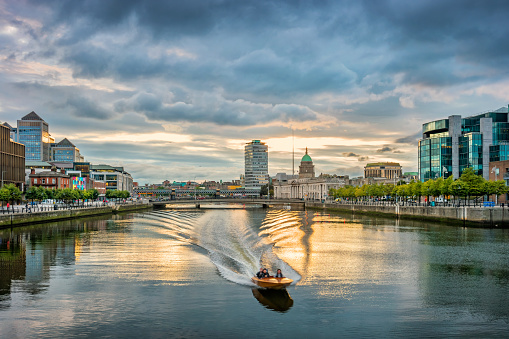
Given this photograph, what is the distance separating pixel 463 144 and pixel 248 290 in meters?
131

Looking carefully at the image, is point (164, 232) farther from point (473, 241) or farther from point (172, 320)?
point (172, 320)

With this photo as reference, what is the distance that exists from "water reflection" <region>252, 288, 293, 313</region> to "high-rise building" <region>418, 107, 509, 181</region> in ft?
391

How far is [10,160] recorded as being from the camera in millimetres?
138750

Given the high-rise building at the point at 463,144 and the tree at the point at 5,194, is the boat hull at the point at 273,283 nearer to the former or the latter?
the tree at the point at 5,194

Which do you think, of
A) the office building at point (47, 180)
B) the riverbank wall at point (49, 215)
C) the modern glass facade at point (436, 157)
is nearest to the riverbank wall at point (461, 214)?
the modern glass facade at point (436, 157)

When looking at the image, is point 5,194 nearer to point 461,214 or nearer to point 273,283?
point 273,283

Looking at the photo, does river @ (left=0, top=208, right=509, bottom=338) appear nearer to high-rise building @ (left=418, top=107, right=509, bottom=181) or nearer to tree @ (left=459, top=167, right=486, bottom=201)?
tree @ (left=459, top=167, right=486, bottom=201)

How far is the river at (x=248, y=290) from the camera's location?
28281 mm

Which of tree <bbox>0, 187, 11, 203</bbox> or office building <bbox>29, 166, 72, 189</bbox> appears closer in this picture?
tree <bbox>0, 187, 11, 203</bbox>

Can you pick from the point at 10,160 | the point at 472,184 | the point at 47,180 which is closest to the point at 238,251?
the point at 472,184

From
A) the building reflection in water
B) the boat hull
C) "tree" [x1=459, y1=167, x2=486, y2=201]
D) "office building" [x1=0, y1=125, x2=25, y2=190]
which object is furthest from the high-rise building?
"office building" [x1=0, y1=125, x2=25, y2=190]

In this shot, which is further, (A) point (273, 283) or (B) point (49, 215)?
(B) point (49, 215)

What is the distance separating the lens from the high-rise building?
14350 cm

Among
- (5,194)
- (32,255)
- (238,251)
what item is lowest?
(238,251)
